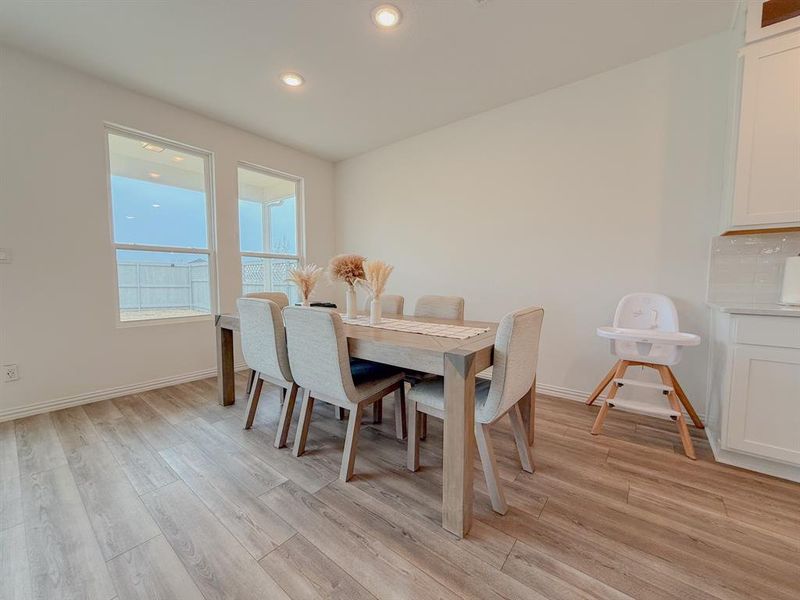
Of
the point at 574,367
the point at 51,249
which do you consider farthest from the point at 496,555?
the point at 51,249

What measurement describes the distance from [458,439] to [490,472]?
0.95ft

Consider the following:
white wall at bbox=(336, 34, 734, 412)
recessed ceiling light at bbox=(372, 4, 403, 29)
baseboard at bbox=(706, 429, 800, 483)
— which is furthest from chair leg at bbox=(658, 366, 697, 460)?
recessed ceiling light at bbox=(372, 4, 403, 29)

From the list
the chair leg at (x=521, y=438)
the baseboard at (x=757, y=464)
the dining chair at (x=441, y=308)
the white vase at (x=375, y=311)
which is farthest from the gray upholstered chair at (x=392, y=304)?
the baseboard at (x=757, y=464)

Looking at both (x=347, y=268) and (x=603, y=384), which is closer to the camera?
(x=347, y=268)

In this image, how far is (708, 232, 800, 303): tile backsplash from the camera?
197 centimetres

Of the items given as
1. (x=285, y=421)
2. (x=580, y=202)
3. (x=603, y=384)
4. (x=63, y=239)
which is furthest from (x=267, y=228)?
(x=603, y=384)

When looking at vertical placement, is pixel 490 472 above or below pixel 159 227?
below

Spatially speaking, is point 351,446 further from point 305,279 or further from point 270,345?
point 305,279

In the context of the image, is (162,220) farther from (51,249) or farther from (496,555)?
(496,555)

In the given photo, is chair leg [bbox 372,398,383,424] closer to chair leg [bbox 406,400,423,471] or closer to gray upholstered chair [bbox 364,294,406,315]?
chair leg [bbox 406,400,423,471]

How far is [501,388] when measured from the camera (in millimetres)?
1352

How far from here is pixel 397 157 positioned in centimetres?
379

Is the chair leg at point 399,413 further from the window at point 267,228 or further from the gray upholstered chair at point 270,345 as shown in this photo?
the window at point 267,228

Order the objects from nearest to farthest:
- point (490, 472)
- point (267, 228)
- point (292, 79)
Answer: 1. point (490, 472)
2. point (292, 79)
3. point (267, 228)
